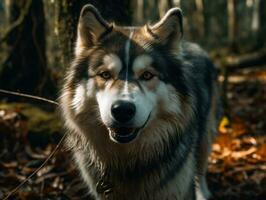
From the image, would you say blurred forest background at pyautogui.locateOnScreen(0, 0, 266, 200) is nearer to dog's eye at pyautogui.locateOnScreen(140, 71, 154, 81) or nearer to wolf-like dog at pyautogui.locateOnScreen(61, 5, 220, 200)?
wolf-like dog at pyautogui.locateOnScreen(61, 5, 220, 200)

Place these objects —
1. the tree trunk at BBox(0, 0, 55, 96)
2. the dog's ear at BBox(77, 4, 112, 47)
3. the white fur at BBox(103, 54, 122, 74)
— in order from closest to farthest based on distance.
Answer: the white fur at BBox(103, 54, 122, 74), the dog's ear at BBox(77, 4, 112, 47), the tree trunk at BBox(0, 0, 55, 96)

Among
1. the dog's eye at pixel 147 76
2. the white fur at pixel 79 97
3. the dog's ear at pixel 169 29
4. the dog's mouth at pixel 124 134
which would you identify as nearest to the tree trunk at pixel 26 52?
the white fur at pixel 79 97

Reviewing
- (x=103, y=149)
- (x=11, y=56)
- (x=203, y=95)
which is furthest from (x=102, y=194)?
(x=11, y=56)

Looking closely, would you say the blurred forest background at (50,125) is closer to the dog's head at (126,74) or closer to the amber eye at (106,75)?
the dog's head at (126,74)

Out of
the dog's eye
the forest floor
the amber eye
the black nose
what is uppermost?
the amber eye

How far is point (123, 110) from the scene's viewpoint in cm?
338

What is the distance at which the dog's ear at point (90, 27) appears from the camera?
13.4 ft

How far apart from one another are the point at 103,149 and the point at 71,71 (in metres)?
0.79

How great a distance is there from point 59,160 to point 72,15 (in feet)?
5.85

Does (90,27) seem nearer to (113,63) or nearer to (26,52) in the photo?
(113,63)

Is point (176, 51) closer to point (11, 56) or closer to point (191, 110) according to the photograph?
point (191, 110)

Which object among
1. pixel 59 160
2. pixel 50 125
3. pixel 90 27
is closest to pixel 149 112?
pixel 90 27

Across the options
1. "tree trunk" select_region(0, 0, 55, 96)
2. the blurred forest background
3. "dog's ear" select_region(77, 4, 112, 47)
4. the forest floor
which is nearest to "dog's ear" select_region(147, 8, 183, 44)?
"dog's ear" select_region(77, 4, 112, 47)

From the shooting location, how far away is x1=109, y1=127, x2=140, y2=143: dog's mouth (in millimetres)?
3561
